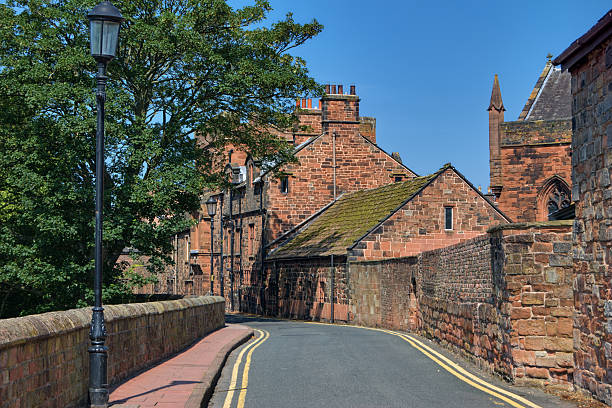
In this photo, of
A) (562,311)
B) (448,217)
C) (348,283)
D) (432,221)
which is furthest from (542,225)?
(448,217)

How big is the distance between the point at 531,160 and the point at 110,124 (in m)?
28.3

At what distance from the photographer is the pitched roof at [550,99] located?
149 ft

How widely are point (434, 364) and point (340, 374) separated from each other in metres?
2.48

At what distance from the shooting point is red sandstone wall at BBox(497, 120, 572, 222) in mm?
43812

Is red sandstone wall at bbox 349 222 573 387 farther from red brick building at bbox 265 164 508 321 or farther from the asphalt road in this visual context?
red brick building at bbox 265 164 508 321

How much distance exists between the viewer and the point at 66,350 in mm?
8883

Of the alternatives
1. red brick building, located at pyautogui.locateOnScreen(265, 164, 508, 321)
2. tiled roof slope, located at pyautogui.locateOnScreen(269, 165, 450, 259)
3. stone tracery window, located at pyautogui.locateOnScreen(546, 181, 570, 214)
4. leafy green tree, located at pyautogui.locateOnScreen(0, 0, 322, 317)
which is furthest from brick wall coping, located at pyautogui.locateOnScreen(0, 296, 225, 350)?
stone tracery window, located at pyautogui.locateOnScreen(546, 181, 570, 214)

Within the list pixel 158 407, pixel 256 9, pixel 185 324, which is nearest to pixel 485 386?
pixel 158 407

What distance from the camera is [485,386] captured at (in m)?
12.2

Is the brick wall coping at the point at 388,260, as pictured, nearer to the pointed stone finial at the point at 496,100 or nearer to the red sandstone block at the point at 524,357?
the red sandstone block at the point at 524,357

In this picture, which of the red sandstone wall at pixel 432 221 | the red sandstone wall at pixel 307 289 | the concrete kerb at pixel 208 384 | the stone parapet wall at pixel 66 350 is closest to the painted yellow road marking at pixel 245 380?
the concrete kerb at pixel 208 384

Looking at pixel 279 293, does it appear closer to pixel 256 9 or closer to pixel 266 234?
pixel 266 234

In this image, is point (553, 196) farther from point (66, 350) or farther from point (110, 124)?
point (66, 350)

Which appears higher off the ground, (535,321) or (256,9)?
(256,9)
